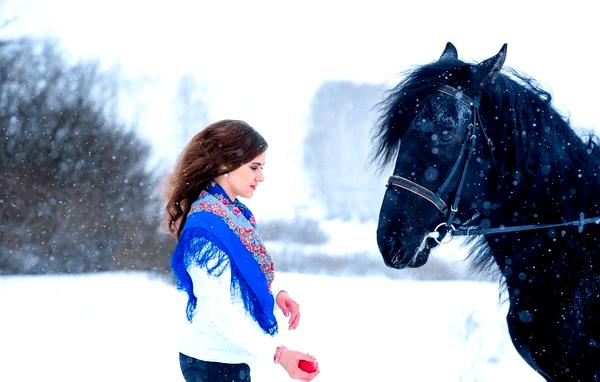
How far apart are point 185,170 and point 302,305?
8991 mm

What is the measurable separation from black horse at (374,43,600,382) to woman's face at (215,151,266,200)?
1.85ft

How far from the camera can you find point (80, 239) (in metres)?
16.8

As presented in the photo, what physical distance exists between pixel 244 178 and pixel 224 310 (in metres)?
0.54

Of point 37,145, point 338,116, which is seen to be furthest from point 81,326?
point 338,116

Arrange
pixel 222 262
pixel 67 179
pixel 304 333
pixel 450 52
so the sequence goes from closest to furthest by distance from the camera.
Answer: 1. pixel 222 262
2. pixel 450 52
3. pixel 304 333
4. pixel 67 179

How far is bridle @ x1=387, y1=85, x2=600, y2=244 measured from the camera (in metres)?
2.73

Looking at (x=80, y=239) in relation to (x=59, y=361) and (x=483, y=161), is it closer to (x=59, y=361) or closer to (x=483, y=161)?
(x=59, y=361)

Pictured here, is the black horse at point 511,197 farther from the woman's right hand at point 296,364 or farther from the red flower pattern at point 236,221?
the woman's right hand at point 296,364

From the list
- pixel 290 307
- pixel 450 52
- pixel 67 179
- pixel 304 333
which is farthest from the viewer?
pixel 67 179

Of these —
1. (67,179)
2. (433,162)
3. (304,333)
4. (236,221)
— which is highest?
(67,179)

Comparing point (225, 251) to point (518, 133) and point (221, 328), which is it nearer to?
point (221, 328)

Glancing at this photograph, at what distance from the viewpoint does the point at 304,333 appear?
28.9 feet

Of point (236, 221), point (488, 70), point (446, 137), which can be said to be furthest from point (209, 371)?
point (488, 70)

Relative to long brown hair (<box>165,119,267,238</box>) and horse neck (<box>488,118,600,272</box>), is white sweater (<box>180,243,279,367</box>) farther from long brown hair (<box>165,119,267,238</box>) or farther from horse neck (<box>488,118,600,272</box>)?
horse neck (<box>488,118,600,272</box>)
